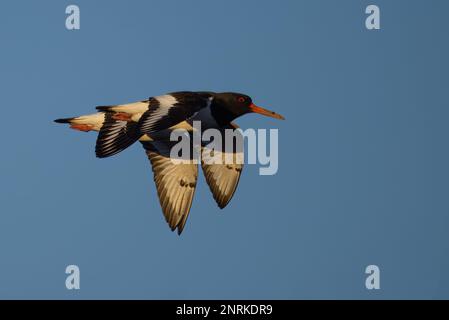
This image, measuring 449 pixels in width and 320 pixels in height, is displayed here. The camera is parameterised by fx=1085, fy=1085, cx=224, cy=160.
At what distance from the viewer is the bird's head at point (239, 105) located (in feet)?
77.6

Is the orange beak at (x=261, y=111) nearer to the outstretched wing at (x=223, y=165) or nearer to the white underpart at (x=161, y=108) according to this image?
the outstretched wing at (x=223, y=165)

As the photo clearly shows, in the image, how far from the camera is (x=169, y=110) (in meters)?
21.6

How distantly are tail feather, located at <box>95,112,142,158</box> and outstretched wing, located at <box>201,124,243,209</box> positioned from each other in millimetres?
2948

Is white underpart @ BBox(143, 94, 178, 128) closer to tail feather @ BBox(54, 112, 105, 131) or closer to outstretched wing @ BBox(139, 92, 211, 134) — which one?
outstretched wing @ BBox(139, 92, 211, 134)

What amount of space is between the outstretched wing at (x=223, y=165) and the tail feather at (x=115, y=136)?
2.95 metres

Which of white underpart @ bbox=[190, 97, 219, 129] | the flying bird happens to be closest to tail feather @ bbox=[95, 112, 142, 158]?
the flying bird

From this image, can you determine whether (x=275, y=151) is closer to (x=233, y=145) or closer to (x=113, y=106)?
(x=233, y=145)

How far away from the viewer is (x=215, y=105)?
23.4 m

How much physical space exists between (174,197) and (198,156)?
1322 mm

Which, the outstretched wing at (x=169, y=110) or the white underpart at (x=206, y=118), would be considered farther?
the white underpart at (x=206, y=118)

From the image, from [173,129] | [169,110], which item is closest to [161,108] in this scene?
[169,110]

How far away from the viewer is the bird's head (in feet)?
77.6

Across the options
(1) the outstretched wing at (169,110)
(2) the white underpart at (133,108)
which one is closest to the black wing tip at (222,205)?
(1) the outstretched wing at (169,110)

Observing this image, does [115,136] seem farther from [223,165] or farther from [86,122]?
[223,165]
